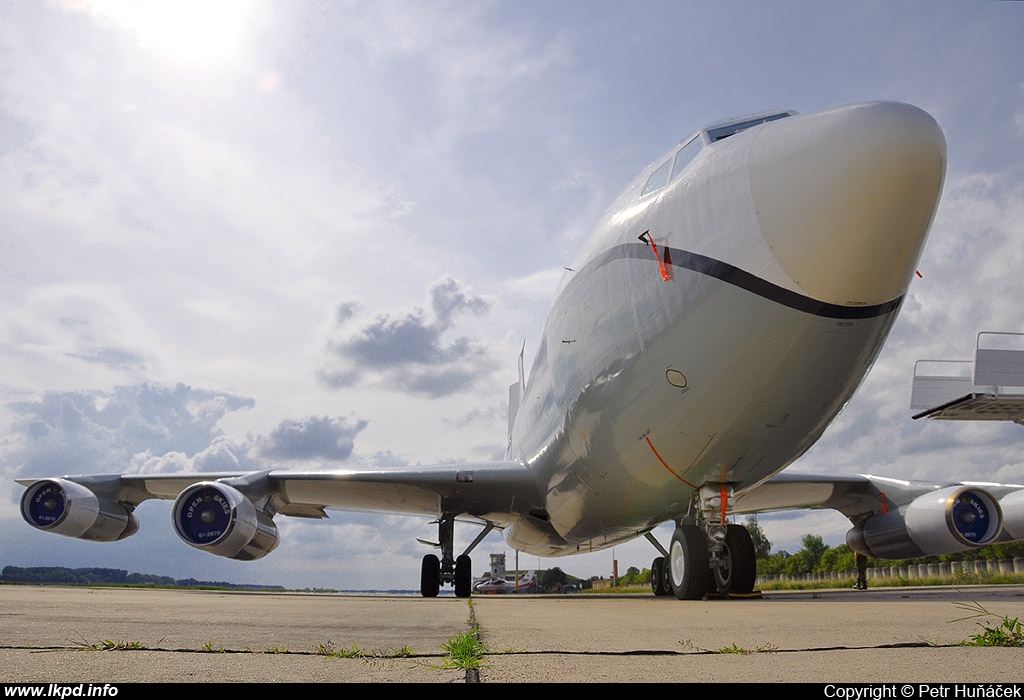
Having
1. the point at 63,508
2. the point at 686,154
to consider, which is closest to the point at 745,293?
the point at 686,154

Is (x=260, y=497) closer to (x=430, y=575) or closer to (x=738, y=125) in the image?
(x=430, y=575)

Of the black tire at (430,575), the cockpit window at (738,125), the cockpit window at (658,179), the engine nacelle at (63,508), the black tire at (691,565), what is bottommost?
the black tire at (430,575)

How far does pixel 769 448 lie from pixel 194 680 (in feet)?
20.1

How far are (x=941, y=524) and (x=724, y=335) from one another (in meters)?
7.89

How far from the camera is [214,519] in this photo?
11867 mm

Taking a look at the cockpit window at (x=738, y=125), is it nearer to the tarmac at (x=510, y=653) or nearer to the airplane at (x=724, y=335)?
the airplane at (x=724, y=335)

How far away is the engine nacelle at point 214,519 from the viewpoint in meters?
11.7

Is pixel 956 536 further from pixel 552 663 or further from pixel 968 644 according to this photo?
pixel 552 663

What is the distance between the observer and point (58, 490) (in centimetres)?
1505

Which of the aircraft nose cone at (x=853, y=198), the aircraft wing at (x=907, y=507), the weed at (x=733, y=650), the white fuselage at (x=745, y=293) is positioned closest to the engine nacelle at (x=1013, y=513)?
the aircraft wing at (x=907, y=507)

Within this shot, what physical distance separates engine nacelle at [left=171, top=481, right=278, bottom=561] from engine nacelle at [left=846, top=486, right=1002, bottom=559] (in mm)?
11191

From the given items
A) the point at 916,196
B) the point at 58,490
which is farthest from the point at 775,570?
the point at 916,196

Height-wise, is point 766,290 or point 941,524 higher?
point 766,290

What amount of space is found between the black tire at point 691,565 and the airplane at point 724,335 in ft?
0.07
